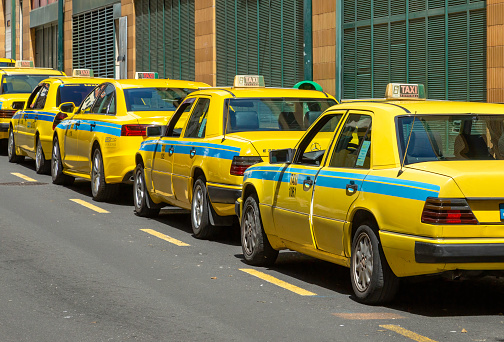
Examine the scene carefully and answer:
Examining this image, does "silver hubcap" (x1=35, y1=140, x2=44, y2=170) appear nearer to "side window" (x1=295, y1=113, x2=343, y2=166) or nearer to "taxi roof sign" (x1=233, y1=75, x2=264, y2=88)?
"taxi roof sign" (x1=233, y1=75, x2=264, y2=88)

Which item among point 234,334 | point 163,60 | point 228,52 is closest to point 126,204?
point 234,334

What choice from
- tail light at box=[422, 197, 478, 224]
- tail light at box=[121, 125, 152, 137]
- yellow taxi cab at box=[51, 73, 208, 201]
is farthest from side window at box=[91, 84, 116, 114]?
tail light at box=[422, 197, 478, 224]

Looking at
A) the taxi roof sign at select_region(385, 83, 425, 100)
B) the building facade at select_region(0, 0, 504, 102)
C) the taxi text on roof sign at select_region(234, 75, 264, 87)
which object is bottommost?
the taxi roof sign at select_region(385, 83, 425, 100)

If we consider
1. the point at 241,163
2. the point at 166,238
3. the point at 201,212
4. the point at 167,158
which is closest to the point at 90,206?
the point at 167,158

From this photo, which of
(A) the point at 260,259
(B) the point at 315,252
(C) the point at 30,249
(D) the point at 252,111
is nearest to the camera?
(B) the point at 315,252

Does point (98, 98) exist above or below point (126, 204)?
above

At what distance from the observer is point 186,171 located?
12.0 metres

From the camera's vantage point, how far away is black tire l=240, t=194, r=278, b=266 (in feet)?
32.0

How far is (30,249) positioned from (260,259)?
262cm

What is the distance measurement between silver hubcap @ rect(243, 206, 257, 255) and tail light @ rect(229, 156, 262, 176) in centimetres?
80

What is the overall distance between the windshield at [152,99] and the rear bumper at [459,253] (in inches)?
339

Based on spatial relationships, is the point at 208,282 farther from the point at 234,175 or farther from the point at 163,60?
the point at 163,60

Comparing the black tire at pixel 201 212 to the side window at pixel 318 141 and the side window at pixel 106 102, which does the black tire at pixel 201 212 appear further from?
the side window at pixel 106 102

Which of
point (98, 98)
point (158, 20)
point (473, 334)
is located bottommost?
point (473, 334)
